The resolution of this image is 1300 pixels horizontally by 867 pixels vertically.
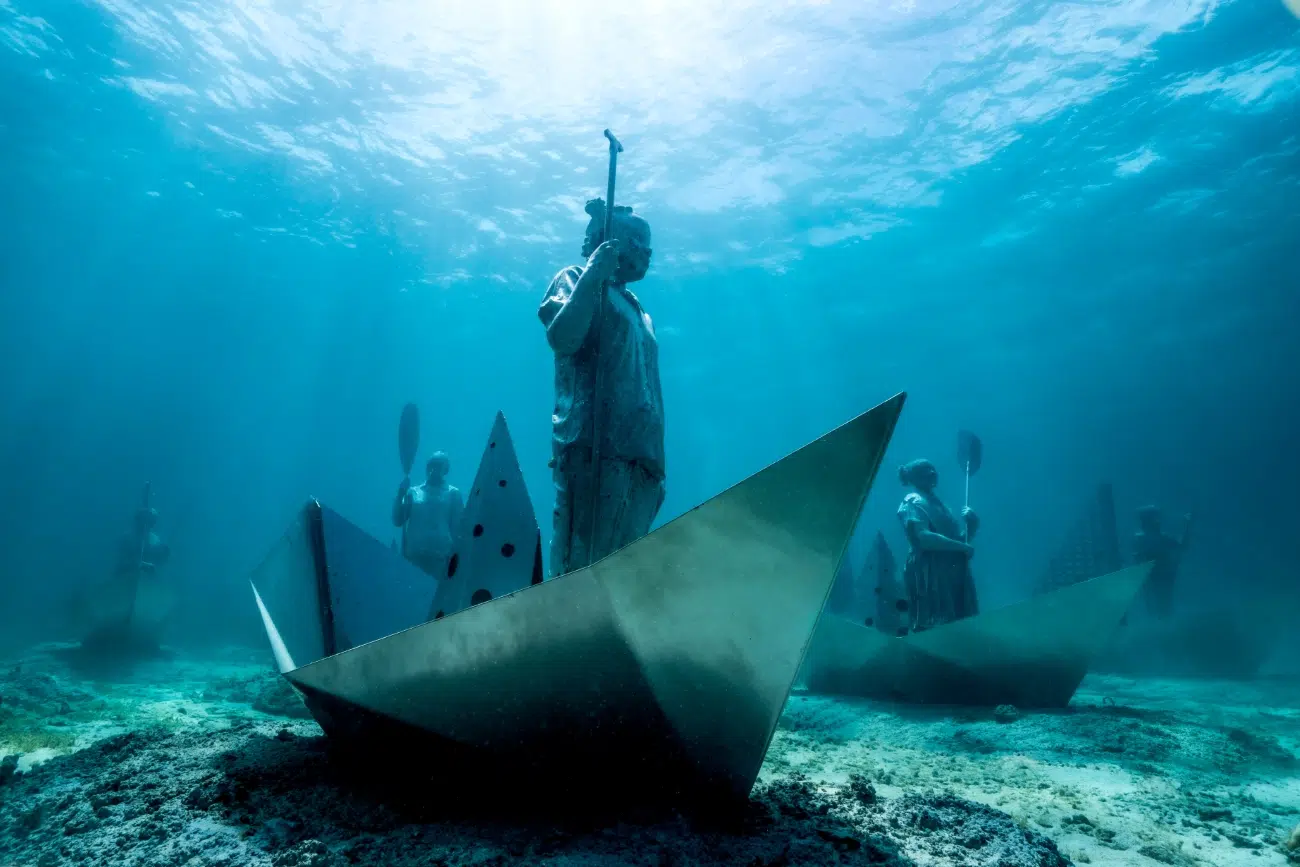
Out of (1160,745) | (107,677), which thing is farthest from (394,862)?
(107,677)

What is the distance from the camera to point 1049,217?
23375mm

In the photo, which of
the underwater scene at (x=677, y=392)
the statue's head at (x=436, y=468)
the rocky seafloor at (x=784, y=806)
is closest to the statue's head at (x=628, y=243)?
the underwater scene at (x=677, y=392)

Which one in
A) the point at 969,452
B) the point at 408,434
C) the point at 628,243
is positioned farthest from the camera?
the point at 408,434

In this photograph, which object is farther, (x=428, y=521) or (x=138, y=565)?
(x=138, y=565)

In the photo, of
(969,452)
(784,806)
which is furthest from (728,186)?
(784,806)

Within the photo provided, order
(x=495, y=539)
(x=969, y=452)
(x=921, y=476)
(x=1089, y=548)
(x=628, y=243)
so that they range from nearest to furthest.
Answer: (x=495, y=539) < (x=628, y=243) < (x=921, y=476) < (x=969, y=452) < (x=1089, y=548)

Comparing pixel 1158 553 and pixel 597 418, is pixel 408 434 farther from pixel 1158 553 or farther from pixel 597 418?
pixel 1158 553

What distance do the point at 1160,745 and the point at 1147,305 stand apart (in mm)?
36502

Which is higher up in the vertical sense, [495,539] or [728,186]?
[728,186]

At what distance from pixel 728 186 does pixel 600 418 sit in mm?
21378

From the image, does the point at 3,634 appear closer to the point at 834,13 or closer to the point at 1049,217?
the point at 834,13

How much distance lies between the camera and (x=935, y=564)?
20.7 ft

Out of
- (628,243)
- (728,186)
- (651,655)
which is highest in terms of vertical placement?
(728,186)

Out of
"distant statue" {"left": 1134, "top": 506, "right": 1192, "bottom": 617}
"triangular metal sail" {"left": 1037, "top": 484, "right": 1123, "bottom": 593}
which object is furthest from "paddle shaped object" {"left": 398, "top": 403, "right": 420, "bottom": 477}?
"distant statue" {"left": 1134, "top": 506, "right": 1192, "bottom": 617}
